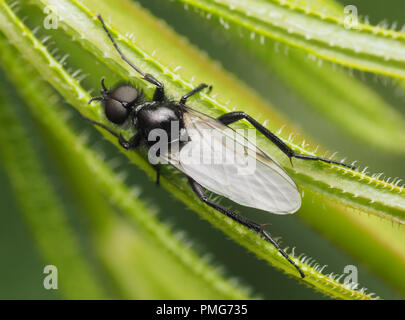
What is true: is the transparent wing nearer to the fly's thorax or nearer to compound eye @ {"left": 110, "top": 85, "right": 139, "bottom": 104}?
the fly's thorax

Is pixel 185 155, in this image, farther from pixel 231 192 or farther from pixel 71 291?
pixel 71 291

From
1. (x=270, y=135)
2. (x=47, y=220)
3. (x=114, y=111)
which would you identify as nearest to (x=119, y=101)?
(x=114, y=111)

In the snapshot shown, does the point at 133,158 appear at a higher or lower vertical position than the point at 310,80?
lower

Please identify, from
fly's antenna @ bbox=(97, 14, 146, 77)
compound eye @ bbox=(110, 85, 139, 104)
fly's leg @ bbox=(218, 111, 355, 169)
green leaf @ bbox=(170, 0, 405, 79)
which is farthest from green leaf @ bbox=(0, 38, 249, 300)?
green leaf @ bbox=(170, 0, 405, 79)

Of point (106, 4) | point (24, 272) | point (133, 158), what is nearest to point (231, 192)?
point (133, 158)

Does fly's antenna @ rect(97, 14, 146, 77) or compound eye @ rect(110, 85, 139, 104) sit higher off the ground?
compound eye @ rect(110, 85, 139, 104)

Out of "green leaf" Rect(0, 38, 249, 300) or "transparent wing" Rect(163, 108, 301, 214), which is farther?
"green leaf" Rect(0, 38, 249, 300)

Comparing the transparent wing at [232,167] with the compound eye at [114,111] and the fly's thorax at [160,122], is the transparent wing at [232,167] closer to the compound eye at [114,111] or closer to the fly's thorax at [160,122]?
the fly's thorax at [160,122]

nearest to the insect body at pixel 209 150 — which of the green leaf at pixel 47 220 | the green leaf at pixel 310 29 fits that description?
the green leaf at pixel 310 29
